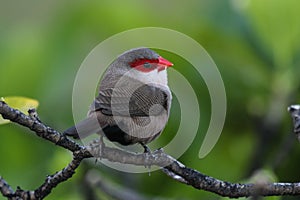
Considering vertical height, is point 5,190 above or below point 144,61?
below

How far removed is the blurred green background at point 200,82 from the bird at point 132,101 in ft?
1.98

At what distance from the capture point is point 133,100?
1.24m

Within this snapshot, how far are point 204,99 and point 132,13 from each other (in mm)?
600

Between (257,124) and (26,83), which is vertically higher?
(26,83)

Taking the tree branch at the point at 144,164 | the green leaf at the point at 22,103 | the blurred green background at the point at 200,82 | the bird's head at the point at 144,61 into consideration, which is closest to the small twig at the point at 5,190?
the tree branch at the point at 144,164

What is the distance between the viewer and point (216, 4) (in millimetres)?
2738

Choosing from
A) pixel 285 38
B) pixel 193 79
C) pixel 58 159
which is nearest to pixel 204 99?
pixel 193 79

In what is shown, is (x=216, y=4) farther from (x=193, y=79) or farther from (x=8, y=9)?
(x=8, y=9)

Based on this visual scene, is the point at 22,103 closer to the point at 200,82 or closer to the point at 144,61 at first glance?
the point at 144,61

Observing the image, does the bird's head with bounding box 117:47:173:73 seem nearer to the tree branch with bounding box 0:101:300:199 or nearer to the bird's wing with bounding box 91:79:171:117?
the bird's wing with bounding box 91:79:171:117

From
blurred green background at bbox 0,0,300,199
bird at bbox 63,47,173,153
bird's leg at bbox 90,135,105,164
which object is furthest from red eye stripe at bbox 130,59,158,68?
blurred green background at bbox 0,0,300,199

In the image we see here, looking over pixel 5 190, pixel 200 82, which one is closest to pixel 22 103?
pixel 5 190

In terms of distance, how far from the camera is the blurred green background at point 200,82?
7.14ft

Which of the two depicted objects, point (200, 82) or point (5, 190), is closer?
point (5, 190)
